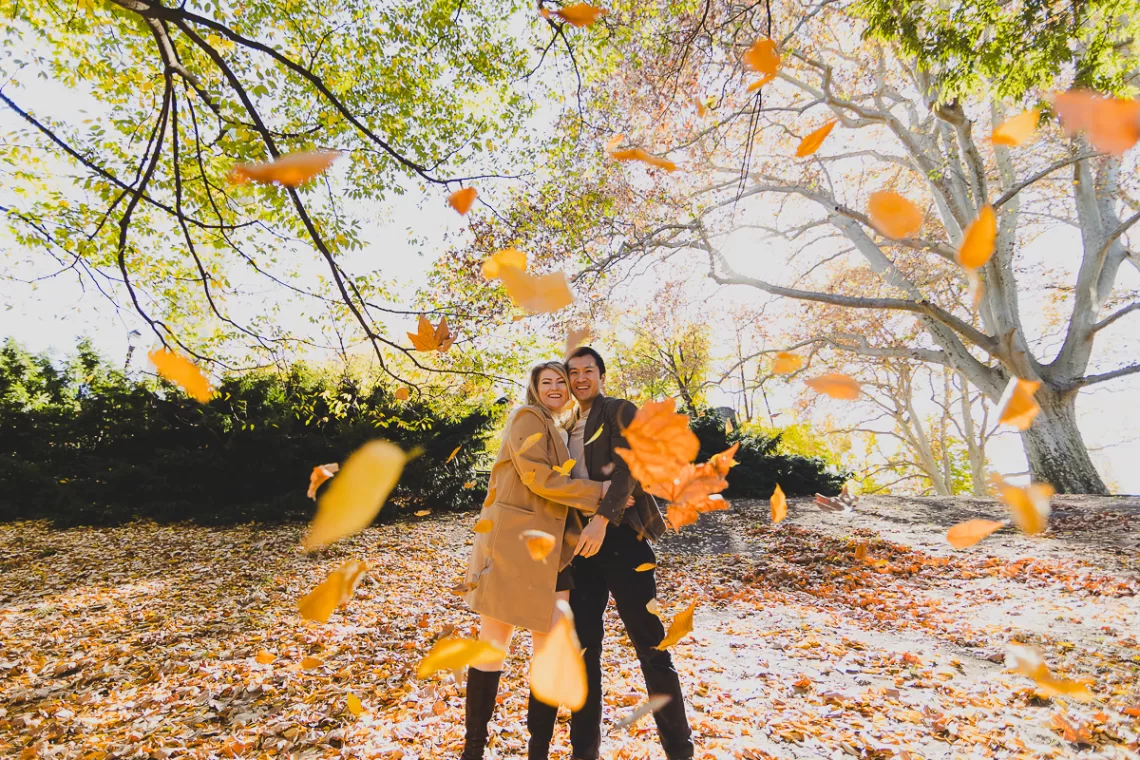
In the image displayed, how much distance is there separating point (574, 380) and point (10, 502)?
10.5m

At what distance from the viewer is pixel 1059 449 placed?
8.36m

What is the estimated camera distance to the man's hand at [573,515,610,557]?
1958mm

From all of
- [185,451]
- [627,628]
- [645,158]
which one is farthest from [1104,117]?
[185,451]

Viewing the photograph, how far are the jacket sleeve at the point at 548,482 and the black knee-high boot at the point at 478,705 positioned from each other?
2.21 feet

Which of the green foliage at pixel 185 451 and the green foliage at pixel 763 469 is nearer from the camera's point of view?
the green foliage at pixel 185 451

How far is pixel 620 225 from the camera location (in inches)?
328

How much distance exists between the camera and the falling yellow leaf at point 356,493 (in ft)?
16.1

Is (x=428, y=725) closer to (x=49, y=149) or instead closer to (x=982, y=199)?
(x=49, y=149)

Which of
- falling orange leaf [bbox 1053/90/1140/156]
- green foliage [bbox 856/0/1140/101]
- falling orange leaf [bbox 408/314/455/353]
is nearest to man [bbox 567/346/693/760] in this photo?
falling orange leaf [bbox 1053/90/1140/156]

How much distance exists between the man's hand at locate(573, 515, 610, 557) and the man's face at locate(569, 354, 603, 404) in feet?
1.78

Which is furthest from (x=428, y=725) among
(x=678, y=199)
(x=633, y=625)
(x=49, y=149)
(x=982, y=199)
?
(x=982, y=199)

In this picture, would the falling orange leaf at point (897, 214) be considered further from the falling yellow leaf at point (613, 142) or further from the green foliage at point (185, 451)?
the green foliage at point (185, 451)

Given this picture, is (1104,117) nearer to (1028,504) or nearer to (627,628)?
(1028,504)

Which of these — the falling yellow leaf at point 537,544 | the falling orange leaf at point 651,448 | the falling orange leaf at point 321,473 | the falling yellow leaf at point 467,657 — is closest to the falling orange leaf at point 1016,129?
the falling orange leaf at point 651,448
